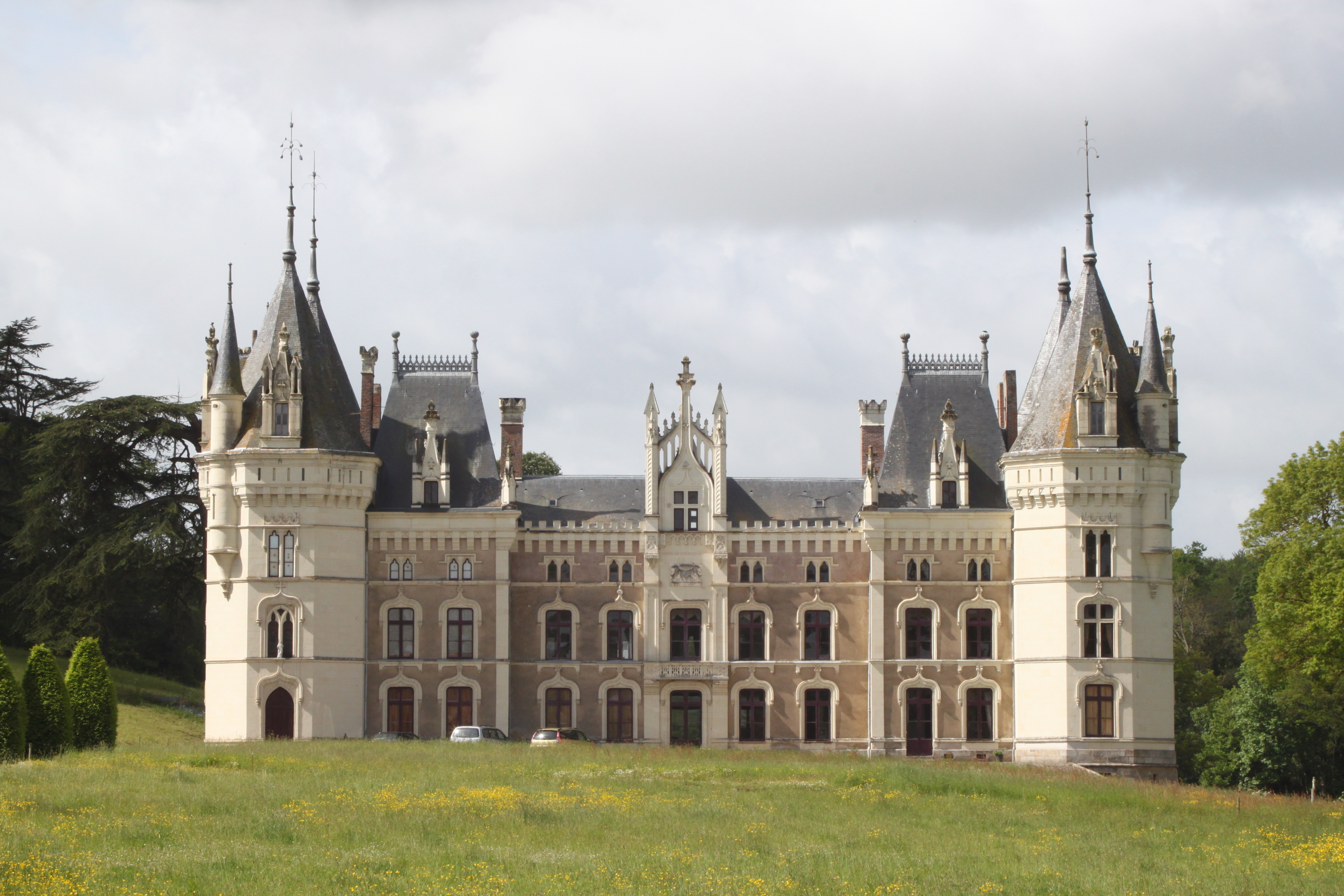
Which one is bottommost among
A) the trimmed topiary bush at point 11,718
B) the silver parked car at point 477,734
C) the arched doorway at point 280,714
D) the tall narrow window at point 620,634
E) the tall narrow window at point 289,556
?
the silver parked car at point 477,734

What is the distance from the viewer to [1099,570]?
49219 mm

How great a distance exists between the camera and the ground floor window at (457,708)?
169ft

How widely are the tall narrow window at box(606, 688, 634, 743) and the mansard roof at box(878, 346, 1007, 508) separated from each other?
966 cm

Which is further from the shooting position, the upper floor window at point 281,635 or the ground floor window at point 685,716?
the ground floor window at point 685,716

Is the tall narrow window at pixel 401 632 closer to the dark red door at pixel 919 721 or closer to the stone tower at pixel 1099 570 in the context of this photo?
the dark red door at pixel 919 721

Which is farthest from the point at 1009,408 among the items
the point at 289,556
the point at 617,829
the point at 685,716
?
the point at 617,829

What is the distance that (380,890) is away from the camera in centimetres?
2375

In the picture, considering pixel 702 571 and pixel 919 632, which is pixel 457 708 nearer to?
pixel 702 571

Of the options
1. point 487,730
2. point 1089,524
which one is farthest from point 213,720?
point 1089,524

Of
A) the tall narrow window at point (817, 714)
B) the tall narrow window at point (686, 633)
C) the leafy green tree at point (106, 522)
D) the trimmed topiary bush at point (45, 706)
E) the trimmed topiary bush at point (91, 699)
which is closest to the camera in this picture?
the trimmed topiary bush at point (45, 706)

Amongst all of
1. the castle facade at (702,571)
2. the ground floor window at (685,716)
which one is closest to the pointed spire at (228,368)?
the castle facade at (702,571)

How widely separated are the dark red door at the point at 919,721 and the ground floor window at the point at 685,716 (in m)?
6.26

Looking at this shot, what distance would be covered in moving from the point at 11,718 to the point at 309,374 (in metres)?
15.5

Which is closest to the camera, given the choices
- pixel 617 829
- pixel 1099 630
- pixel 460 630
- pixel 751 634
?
pixel 617 829
